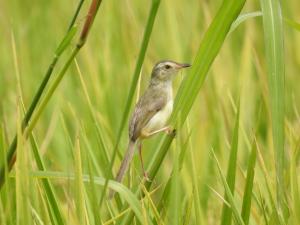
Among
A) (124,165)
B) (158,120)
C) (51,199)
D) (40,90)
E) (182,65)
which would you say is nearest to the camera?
(40,90)

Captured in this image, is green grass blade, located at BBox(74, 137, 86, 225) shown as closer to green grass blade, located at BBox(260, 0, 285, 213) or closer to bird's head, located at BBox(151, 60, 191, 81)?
green grass blade, located at BBox(260, 0, 285, 213)

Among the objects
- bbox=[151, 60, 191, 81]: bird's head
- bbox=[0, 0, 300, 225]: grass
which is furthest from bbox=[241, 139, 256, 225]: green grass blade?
bbox=[151, 60, 191, 81]: bird's head

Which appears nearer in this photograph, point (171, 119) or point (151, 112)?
point (171, 119)

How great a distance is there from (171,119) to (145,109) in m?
0.85

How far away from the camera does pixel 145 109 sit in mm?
3271

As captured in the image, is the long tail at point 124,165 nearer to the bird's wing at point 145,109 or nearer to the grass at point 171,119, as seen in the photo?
the grass at point 171,119

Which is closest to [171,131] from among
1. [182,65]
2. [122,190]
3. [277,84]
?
[122,190]

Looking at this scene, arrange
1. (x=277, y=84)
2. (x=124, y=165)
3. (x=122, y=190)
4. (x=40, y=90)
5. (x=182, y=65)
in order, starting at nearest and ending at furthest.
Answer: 1. (x=40, y=90)
2. (x=277, y=84)
3. (x=122, y=190)
4. (x=124, y=165)
5. (x=182, y=65)

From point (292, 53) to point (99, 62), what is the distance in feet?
4.96

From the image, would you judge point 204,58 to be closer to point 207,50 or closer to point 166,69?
point 207,50

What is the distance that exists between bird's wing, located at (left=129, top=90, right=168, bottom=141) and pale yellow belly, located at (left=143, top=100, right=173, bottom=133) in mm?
17

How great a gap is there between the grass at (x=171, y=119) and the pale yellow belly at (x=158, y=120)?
0.12m

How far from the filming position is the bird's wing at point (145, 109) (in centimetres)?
319

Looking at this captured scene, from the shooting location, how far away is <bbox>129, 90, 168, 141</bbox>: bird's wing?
10.5ft
